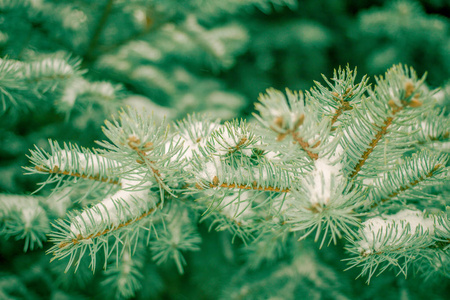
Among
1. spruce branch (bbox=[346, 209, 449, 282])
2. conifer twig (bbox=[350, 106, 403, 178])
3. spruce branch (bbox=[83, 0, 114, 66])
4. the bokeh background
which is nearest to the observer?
conifer twig (bbox=[350, 106, 403, 178])

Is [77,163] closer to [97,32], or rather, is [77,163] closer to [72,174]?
[72,174]

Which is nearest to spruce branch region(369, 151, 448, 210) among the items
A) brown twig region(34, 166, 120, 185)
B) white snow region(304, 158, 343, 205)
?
white snow region(304, 158, 343, 205)

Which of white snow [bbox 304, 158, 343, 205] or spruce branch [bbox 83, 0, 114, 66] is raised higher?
spruce branch [bbox 83, 0, 114, 66]

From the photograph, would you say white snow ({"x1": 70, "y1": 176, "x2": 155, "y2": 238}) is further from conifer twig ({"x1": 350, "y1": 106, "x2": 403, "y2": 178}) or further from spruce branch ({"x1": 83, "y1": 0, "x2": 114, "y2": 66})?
spruce branch ({"x1": 83, "y1": 0, "x2": 114, "y2": 66})

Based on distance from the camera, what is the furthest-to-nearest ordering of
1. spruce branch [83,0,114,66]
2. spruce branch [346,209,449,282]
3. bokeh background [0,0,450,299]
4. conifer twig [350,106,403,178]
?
spruce branch [83,0,114,66], bokeh background [0,0,450,299], spruce branch [346,209,449,282], conifer twig [350,106,403,178]

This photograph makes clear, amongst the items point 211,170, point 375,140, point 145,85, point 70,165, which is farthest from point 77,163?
point 145,85

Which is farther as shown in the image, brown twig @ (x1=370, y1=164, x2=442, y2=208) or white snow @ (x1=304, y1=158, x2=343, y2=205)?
brown twig @ (x1=370, y1=164, x2=442, y2=208)

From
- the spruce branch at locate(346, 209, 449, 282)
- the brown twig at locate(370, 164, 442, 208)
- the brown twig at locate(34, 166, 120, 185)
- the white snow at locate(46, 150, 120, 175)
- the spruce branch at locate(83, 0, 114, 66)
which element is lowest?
the brown twig at locate(34, 166, 120, 185)

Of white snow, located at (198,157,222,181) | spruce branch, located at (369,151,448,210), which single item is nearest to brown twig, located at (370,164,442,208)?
spruce branch, located at (369,151,448,210)

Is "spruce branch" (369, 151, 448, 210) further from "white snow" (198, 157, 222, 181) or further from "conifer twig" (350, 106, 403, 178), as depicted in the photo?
"white snow" (198, 157, 222, 181)

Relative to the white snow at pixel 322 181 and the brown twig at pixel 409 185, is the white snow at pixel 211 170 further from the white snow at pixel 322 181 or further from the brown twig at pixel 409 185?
the brown twig at pixel 409 185
